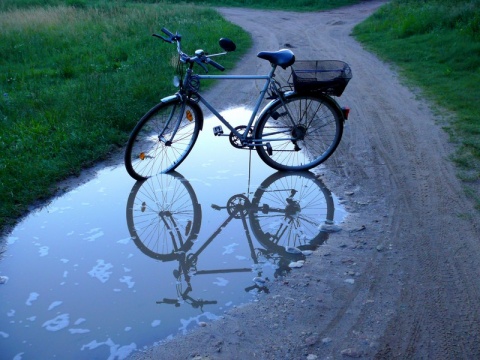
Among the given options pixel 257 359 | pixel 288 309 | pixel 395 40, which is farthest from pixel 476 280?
pixel 395 40

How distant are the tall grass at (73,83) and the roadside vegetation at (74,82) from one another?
14 mm

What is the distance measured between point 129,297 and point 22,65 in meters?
10.5

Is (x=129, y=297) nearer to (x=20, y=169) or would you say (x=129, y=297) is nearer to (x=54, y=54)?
(x=20, y=169)

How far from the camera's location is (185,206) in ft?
20.1

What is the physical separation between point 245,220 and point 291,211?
49 cm

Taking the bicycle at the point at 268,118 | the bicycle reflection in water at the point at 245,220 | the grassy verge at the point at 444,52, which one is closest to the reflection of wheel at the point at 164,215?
the bicycle reflection in water at the point at 245,220

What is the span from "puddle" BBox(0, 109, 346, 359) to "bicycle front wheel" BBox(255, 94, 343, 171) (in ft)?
0.85

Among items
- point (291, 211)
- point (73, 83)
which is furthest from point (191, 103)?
point (73, 83)

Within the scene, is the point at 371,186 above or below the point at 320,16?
above

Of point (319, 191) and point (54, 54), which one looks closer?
point (319, 191)

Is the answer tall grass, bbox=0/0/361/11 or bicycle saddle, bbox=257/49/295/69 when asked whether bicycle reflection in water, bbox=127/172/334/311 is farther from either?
tall grass, bbox=0/0/361/11

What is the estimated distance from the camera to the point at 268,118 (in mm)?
6555

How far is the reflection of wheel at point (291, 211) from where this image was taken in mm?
5344

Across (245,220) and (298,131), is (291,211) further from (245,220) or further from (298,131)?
(298,131)
